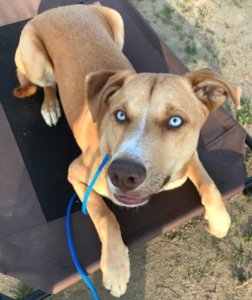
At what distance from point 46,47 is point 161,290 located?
2637 millimetres

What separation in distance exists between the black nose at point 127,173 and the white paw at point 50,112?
186 centimetres

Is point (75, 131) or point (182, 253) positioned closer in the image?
point (75, 131)

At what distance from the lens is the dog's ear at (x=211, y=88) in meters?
2.71

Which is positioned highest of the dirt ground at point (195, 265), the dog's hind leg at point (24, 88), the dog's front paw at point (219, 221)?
the dog's hind leg at point (24, 88)

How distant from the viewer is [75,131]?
3672 millimetres

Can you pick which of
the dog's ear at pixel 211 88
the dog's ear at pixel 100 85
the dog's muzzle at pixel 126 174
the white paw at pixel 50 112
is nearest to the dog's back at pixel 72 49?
the white paw at pixel 50 112

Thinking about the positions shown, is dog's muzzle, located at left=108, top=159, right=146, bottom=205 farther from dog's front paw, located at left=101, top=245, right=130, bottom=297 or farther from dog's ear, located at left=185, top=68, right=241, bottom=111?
dog's ear, located at left=185, top=68, right=241, bottom=111

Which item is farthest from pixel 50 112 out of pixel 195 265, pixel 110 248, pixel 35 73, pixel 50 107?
pixel 195 265

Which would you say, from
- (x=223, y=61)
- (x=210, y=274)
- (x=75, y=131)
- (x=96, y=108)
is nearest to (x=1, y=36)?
(x=75, y=131)

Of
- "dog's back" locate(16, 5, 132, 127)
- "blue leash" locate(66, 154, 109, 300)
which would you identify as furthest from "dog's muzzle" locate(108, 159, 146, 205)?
"dog's back" locate(16, 5, 132, 127)

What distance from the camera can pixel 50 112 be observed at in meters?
4.10

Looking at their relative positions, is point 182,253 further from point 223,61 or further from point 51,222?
point 223,61

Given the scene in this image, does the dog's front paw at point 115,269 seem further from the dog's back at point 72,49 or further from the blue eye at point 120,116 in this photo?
the dog's back at point 72,49

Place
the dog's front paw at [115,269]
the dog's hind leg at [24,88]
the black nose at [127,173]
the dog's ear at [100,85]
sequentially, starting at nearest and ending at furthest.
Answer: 1. the black nose at [127,173]
2. the dog's ear at [100,85]
3. the dog's front paw at [115,269]
4. the dog's hind leg at [24,88]
